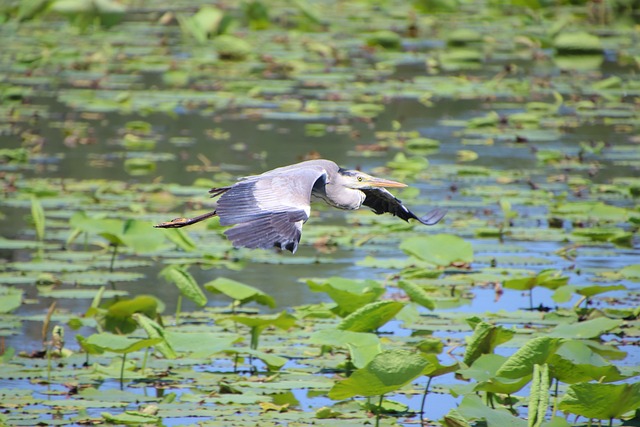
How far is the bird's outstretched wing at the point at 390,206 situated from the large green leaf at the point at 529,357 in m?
1.06

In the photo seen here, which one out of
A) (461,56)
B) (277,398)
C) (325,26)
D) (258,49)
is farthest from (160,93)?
(277,398)

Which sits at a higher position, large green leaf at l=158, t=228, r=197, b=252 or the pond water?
large green leaf at l=158, t=228, r=197, b=252

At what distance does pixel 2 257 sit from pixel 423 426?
335 centimetres

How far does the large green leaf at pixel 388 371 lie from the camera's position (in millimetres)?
4258

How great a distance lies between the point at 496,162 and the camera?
970 cm

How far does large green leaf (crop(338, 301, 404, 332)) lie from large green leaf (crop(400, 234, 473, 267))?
47.5 inches

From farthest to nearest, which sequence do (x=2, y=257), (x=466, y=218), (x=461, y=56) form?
(x=461, y=56)
(x=466, y=218)
(x=2, y=257)

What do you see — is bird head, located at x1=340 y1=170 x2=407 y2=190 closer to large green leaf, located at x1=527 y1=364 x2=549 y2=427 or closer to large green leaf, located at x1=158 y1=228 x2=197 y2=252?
large green leaf, located at x1=527 y1=364 x2=549 y2=427

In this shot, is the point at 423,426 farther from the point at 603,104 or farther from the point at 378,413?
the point at 603,104

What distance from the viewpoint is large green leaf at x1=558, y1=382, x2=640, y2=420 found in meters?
4.12

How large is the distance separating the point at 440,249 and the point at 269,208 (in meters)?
2.35

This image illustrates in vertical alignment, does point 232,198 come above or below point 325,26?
above

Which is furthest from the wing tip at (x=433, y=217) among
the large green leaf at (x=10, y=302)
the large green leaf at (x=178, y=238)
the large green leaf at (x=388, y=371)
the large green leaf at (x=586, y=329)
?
the large green leaf at (x=10, y=302)

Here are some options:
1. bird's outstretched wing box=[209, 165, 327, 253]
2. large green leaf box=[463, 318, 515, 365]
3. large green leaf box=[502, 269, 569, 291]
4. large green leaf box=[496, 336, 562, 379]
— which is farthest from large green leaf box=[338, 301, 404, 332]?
large green leaf box=[502, 269, 569, 291]
